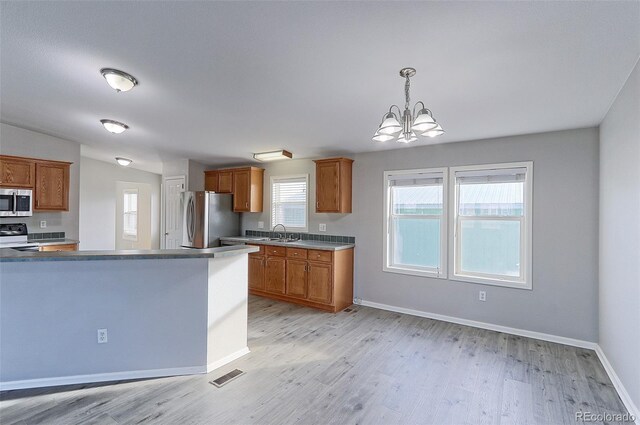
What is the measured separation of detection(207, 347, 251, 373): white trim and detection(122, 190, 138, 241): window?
6.50 metres

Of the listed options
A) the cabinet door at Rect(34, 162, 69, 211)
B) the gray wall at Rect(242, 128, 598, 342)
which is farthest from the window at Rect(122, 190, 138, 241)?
the gray wall at Rect(242, 128, 598, 342)

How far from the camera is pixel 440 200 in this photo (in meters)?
4.22

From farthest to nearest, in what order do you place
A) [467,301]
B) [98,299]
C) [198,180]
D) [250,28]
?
Result: [198,180]
[467,301]
[98,299]
[250,28]

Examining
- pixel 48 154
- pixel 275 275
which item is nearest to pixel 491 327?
pixel 275 275

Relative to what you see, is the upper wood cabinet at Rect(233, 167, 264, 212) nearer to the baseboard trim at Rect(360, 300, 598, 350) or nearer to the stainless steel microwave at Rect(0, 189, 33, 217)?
the baseboard trim at Rect(360, 300, 598, 350)

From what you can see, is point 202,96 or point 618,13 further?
point 202,96

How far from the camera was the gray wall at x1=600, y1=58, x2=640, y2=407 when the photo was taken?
2.13 meters

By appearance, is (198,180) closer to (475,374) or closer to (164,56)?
(164,56)

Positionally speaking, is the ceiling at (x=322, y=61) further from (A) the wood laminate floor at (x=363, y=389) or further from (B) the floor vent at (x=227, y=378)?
(B) the floor vent at (x=227, y=378)

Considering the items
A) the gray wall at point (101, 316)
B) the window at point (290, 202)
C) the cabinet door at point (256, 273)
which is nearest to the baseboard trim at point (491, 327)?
the cabinet door at point (256, 273)

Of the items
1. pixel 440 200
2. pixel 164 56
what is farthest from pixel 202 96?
pixel 440 200

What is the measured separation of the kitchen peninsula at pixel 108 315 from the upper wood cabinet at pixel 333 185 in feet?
7.20

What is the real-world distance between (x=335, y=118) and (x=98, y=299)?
9.01ft

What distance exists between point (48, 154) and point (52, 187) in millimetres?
569
